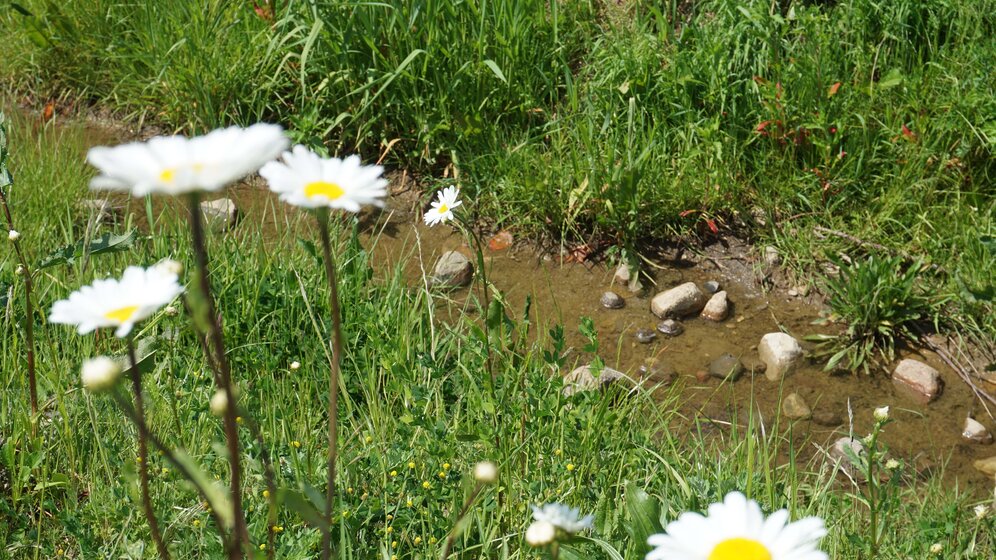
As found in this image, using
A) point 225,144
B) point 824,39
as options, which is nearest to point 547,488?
point 225,144

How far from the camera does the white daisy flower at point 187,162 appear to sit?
28.4 inches

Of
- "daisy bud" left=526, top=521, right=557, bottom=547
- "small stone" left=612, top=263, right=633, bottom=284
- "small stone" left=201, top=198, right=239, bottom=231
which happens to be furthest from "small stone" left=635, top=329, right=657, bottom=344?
"daisy bud" left=526, top=521, right=557, bottom=547

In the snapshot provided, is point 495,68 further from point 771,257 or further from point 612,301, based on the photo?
point 771,257

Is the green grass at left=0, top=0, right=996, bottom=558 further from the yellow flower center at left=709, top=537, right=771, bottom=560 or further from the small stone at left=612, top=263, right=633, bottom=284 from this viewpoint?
the yellow flower center at left=709, top=537, right=771, bottom=560

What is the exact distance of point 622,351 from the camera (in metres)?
3.06

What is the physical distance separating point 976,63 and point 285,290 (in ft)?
7.96

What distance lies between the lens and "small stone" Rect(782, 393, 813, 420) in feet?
9.27

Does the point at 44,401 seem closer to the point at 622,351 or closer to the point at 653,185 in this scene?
the point at 622,351

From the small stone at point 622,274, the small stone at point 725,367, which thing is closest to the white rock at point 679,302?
the small stone at point 622,274

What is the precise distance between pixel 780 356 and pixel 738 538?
213 centimetres

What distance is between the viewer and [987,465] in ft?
8.65

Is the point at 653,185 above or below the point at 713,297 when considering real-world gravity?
above

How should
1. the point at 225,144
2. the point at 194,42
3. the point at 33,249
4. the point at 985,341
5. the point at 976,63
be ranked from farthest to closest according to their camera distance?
the point at 194,42
the point at 976,63
the point at 985,341
the point at 33,249
the point at 225,144

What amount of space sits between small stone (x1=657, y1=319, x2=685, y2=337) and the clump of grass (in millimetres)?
436
